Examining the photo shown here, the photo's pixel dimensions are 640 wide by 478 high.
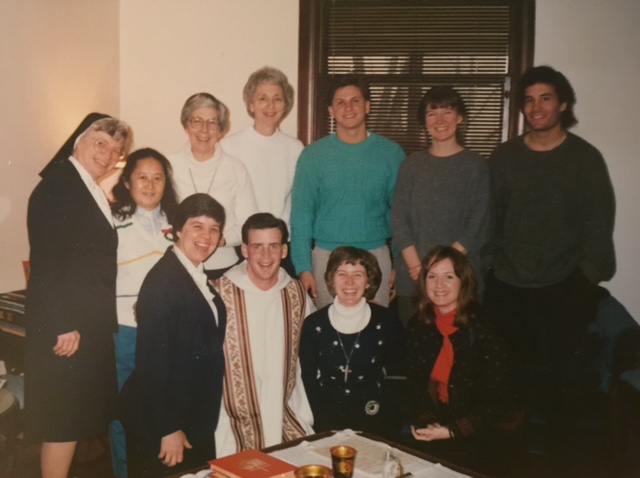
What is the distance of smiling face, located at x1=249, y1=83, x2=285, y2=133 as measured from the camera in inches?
112

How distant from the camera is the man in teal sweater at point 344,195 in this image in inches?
109

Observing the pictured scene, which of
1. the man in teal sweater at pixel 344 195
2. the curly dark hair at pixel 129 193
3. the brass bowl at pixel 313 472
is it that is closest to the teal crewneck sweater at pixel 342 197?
the man in teal sweater at pixel 344 195

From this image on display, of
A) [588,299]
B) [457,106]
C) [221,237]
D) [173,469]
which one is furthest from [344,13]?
[173,469]

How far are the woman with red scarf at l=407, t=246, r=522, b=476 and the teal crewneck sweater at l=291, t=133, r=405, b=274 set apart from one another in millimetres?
396

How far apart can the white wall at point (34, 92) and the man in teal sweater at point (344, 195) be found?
101 cm

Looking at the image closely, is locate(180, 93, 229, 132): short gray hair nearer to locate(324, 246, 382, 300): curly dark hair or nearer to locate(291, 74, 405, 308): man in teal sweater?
locate(291, 74, 405, 308): man in teal sweater

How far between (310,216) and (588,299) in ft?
4.23

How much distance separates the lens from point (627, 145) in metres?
2.67

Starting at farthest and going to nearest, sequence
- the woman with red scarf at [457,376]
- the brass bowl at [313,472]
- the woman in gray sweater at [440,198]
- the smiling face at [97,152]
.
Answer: the woman in gray sweater at [440,198] < the smiling face at [97,152] < the woman with red scarf at [457,376] < the brass bowl at [313,472]

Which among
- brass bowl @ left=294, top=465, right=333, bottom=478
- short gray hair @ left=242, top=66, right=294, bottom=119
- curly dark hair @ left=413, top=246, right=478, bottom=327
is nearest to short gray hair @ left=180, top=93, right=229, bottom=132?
short gray hair @ left=242, top=66, right=294, bottom=119

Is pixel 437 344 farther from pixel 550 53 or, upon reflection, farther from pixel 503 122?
pixel 550 53

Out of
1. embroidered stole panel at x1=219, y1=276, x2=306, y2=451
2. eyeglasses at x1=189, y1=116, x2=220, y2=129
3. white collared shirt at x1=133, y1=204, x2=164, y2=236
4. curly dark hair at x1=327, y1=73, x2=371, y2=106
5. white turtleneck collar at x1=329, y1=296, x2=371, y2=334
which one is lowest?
embroidered stole panel at x1=219, y1=276, x2=306, y2=451

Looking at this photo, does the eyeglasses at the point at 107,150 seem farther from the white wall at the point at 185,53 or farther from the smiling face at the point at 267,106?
the smiling face at the point at 267,106

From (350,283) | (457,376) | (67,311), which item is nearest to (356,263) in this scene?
(350,283)
